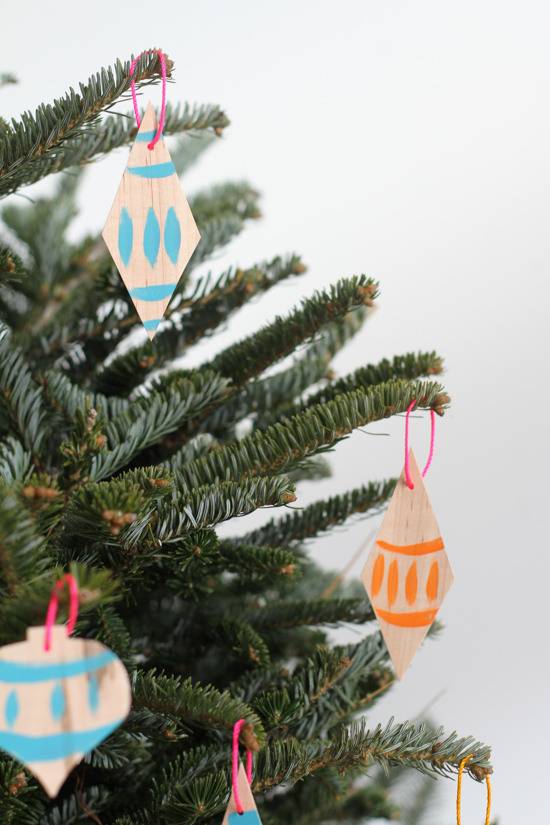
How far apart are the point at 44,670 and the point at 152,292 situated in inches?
7.8

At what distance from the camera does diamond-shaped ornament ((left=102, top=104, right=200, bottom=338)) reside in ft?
1.40

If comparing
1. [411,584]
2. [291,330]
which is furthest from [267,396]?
[411,584]

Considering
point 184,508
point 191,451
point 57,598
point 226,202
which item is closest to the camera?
point 57,598

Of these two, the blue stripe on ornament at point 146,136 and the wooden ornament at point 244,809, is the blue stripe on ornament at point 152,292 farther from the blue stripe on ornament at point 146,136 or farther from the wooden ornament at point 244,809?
the wooden ornament at point 244,809

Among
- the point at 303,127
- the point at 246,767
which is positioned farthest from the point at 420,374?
the point at 303,127

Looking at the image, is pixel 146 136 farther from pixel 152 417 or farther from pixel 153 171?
pixel 152 417

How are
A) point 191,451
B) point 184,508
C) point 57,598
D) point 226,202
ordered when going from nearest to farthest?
point 57,598, point 184,508, point 191,451, point 226,202

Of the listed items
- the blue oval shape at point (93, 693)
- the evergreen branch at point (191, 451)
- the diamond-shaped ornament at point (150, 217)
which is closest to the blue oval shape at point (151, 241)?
the diamond-shaped ornament at point (150, 217)

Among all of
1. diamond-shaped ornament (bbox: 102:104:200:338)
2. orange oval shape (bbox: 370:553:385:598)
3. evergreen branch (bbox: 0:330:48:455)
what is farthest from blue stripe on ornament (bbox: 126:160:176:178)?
orange oval shape (bbox: 370:553:385:598)

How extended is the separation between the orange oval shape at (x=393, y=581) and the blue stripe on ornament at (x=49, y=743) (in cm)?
17

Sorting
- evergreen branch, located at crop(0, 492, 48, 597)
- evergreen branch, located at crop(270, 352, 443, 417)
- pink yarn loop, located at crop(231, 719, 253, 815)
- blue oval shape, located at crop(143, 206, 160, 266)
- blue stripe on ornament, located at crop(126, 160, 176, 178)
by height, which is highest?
blue stripe on ornament, located at crop(126, 160, 176, 178)

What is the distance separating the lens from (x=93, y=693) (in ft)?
0.97

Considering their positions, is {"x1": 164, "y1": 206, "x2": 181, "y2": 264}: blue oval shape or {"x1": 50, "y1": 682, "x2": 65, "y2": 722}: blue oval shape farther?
{"x1": 164, "y1": 206, "x2": 181, "y2": 264}: blue oval shape

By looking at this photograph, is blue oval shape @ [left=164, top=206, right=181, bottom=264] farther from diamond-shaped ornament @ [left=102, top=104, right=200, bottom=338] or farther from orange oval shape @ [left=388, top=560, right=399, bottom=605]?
orange oval shape @ [left=388, top=560, right=399, bottom=605]
